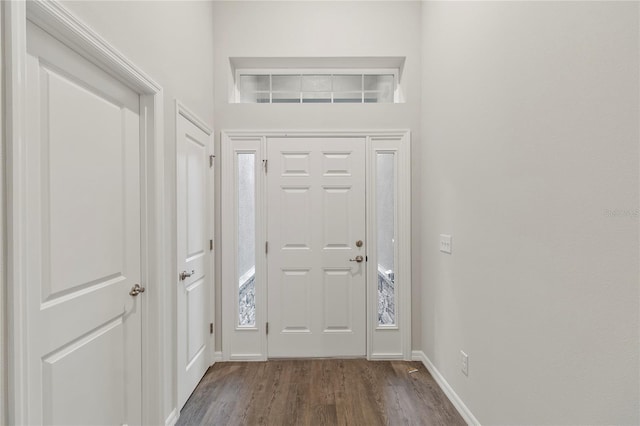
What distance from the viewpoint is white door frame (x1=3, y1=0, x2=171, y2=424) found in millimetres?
894

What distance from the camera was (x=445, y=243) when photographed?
2287 mm

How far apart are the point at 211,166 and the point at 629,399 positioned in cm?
272

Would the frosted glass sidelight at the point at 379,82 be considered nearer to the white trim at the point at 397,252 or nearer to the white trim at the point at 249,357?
the white trim at the point at 397,252

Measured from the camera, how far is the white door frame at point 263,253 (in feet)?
9.10

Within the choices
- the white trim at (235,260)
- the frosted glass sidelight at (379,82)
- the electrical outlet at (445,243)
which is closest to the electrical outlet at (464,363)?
the electrical outlet at (445,243)

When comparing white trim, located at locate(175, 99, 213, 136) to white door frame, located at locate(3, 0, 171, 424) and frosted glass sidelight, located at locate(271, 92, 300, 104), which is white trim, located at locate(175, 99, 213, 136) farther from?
frosted glass sidelight, located at locate(271, 92, 300, 104)

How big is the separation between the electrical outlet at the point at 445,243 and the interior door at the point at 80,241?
6.41 ft

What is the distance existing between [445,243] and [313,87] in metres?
1.81

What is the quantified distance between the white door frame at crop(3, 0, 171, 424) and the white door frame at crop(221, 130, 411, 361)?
2.99ft

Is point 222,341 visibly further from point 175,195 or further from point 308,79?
point 308,79

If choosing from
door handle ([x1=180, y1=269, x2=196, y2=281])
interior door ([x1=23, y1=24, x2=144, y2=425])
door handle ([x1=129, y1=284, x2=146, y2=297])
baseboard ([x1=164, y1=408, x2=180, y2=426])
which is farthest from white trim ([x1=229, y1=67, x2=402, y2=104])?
baseboard ([x1=164, y1=408, x2=180, y2=426])

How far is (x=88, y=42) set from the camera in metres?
1.23

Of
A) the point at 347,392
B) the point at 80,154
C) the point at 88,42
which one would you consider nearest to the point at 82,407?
the point at 80,154

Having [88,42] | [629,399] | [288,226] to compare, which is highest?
[88,42]
